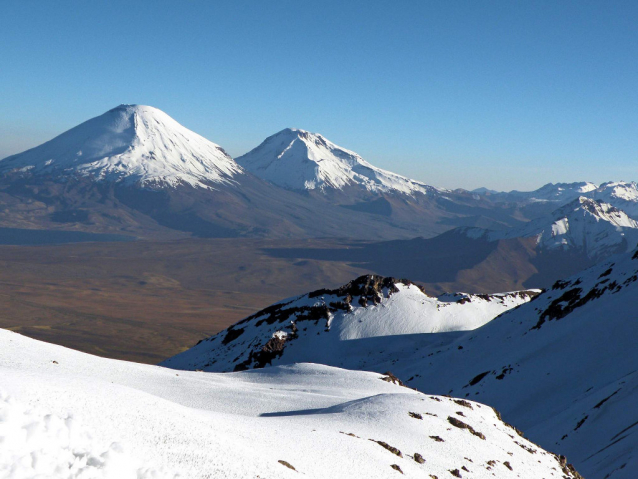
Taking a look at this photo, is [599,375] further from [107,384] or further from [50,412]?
[50,412]

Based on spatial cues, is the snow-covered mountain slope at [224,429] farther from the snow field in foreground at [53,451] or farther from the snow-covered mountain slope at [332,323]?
the snow-covered mountain slope at [332,323]

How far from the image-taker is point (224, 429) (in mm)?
19562

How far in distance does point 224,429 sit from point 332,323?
58.6 m

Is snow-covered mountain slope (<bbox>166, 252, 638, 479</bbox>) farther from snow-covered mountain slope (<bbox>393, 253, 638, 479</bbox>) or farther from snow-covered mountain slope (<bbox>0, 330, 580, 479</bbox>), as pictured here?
snow-covered mountain slope (<bbox>0, 330, 580, 479</bbox>)

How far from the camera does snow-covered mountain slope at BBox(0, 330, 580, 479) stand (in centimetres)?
1350

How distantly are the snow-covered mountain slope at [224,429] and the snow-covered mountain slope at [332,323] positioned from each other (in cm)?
3005

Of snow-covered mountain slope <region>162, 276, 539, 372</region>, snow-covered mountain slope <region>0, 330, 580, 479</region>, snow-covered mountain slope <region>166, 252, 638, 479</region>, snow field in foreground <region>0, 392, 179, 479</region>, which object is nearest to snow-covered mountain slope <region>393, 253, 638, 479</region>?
snow-covered mountain slope <region>166, 252, 638, 479</region>

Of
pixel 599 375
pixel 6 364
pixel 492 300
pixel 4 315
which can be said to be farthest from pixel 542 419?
pixel 4 315

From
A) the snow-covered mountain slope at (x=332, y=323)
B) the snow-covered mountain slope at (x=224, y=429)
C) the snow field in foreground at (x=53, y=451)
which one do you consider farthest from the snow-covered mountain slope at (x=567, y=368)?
the snow field in foreground at (x=53, y=451)

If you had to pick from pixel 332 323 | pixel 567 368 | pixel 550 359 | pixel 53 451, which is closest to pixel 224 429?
pixel 53 451

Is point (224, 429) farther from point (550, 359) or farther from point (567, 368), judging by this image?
point (550, 359)

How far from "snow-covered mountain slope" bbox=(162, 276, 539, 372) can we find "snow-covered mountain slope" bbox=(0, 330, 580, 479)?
30048mm

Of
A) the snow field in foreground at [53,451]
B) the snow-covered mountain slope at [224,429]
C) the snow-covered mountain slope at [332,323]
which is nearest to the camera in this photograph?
the snow field in foreground at [53,451]

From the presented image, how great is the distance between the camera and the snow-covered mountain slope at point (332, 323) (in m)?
72.3
